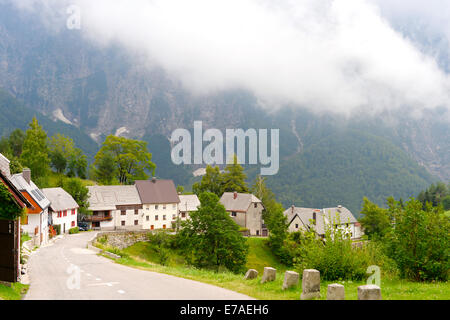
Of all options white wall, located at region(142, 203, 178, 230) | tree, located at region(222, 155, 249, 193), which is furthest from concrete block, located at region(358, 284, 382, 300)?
tree, located at region(222, 155, 249, 193)

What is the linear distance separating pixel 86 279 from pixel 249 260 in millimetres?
47730

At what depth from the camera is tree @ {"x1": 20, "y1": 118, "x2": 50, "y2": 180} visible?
79000 mm

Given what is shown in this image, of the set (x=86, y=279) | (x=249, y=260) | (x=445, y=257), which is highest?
(x=445, y=257)

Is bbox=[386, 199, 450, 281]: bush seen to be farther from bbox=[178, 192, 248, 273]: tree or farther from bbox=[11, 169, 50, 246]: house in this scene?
bbox=[11, 169, 50, 246]: house

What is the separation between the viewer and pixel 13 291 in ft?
52.4

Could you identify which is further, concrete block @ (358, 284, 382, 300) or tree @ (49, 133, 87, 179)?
tree @ (49, 133, 87, 179)

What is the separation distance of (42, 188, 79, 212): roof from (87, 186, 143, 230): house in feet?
25.7

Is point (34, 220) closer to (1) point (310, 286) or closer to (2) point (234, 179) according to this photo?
(1) point (310, 286)

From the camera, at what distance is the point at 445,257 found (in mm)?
Answer: 17922

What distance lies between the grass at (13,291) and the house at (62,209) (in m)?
43.0
